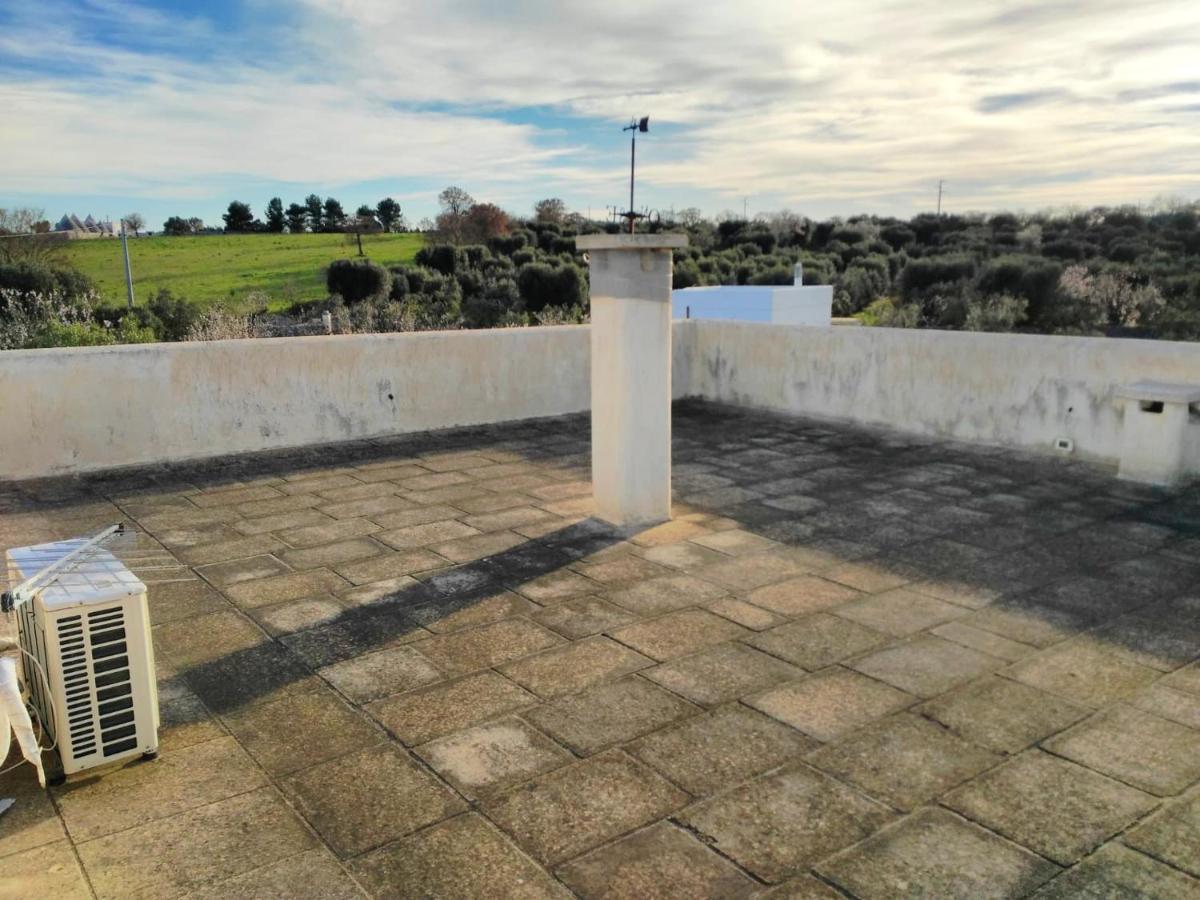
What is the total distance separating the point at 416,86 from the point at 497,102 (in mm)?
2993

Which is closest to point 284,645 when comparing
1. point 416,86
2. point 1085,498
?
point 1085,498

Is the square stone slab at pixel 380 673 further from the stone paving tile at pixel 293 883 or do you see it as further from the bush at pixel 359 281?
the bush at pixel 359 281

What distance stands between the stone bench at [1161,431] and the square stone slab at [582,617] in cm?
396

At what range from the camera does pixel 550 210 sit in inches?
1462

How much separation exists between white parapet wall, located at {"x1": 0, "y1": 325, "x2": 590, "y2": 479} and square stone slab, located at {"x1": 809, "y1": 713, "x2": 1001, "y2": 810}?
5422 millimetres

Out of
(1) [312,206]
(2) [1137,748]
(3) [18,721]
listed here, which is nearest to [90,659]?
(3) [18,721]

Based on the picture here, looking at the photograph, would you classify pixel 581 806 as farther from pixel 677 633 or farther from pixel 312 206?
pixel 312 206

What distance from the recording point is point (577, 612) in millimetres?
3867

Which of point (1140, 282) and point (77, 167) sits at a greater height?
point (77, 167)

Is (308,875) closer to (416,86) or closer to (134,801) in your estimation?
(134,801)

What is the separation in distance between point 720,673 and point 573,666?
541 millimetres

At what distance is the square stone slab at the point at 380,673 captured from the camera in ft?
10.5

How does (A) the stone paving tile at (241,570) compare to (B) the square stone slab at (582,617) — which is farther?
(A) the stone paving tile at (241,570)

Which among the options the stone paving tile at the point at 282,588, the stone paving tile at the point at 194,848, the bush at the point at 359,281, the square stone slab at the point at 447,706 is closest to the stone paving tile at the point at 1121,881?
the square stone slab at the point at 447,706
